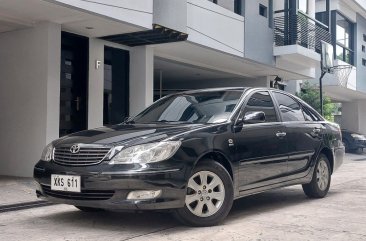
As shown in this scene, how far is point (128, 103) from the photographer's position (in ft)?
39.2

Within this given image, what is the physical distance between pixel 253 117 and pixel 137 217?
69.2 inches

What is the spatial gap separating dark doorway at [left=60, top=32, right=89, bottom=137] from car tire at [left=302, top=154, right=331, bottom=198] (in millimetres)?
5377

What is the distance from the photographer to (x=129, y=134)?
4.94 metres

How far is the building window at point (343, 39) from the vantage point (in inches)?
935

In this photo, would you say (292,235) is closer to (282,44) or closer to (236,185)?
(236,185)

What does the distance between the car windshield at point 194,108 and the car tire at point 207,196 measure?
67cm

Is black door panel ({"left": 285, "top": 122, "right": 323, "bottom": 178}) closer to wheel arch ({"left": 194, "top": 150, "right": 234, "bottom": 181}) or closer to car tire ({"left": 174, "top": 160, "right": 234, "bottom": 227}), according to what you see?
wheel arch ({"left": 194, "top": 150, "right": 234, "bottom": 181})

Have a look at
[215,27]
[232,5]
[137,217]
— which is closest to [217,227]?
[137,217]

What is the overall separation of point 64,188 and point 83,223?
23.8 inches

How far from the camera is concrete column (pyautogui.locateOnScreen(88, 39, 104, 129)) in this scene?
10617 mm

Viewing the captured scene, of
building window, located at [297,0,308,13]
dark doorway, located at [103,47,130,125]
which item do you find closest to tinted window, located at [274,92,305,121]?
dark doorway, located at [103,47,130,125]

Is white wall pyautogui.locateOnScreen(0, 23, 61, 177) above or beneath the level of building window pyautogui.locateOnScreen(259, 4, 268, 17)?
beneath

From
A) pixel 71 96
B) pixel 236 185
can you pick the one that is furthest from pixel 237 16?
pixel 236 185

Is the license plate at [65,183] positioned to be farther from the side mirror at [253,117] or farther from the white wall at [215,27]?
the white wall at [215,27]
